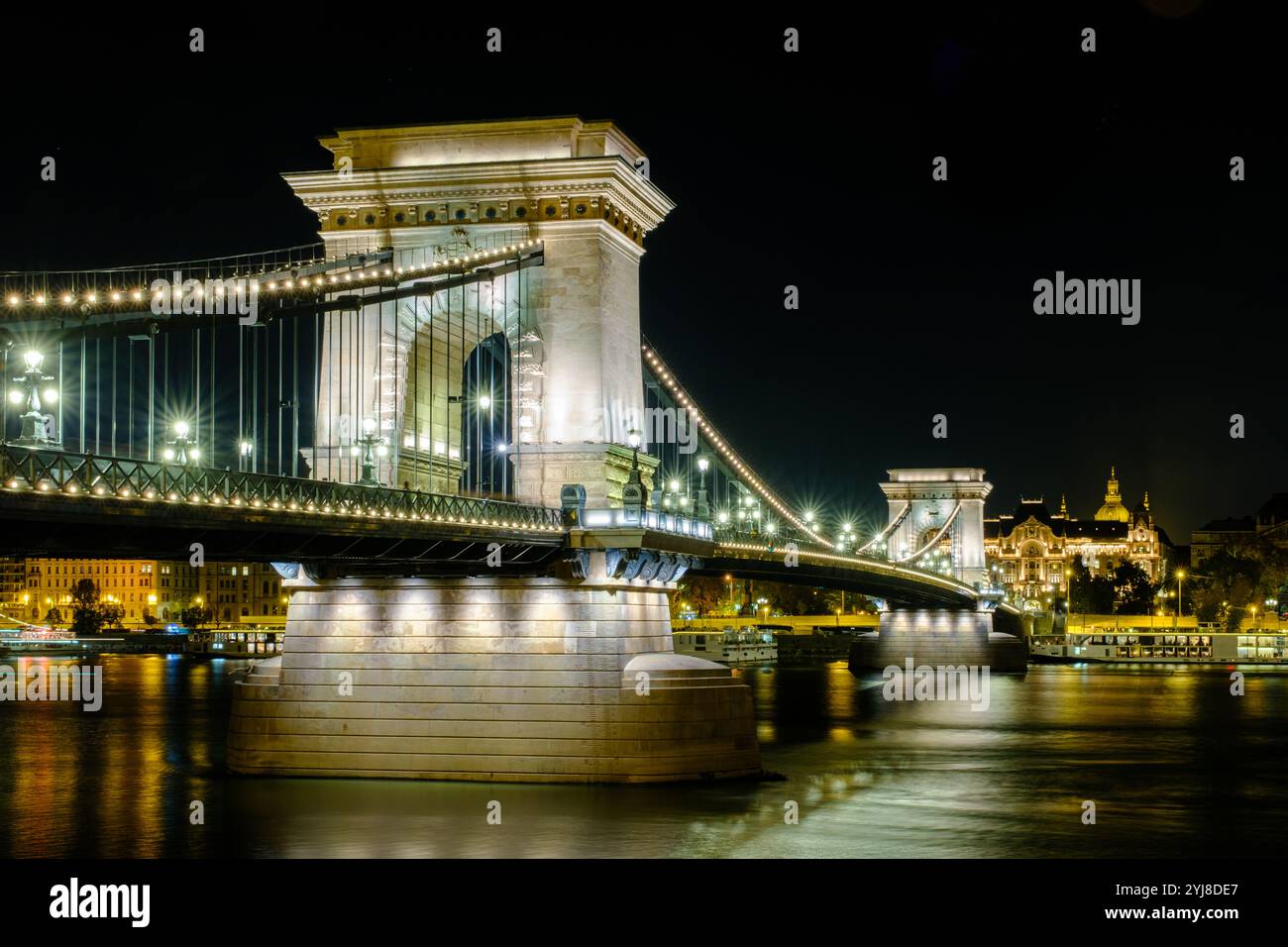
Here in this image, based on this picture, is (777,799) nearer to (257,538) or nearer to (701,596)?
(257,538)

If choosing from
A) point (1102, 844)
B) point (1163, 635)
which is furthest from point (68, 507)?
point (1163, 635)

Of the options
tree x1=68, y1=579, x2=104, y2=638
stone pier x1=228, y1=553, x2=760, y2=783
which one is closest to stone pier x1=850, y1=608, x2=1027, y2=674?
stone pier x1=228, y1=553, x2=760, y2=783

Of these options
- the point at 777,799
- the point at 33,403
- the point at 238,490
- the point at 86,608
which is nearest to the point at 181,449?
the point at 238,490

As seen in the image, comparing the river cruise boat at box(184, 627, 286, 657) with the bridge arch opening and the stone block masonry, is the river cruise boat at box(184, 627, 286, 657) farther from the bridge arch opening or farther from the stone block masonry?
the stone block masonry

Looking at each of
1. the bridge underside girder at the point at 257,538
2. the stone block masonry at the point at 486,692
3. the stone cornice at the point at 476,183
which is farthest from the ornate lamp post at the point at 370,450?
the stone cornice at the point at 476,183

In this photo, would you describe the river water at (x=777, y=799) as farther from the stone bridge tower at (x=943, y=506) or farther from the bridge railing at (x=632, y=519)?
the stone bridge tower at (x=943, y=506)

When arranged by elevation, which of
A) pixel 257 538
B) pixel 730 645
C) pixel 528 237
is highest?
pixel 528 237
